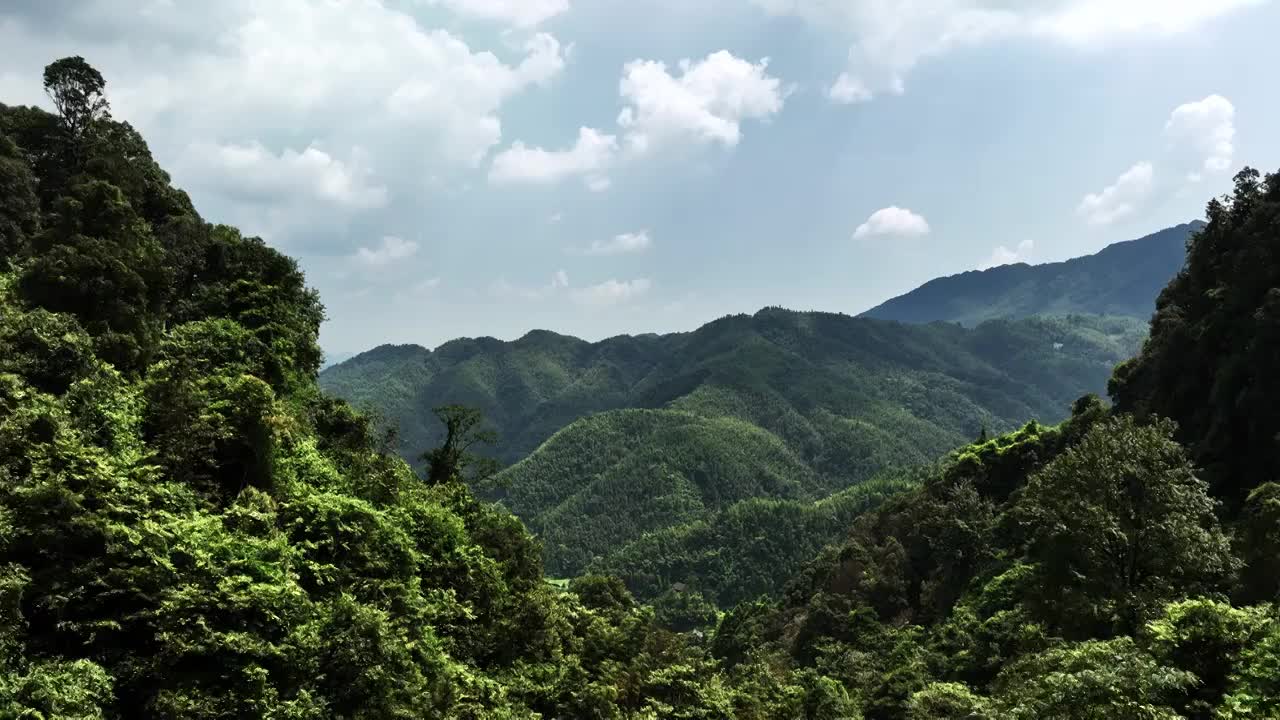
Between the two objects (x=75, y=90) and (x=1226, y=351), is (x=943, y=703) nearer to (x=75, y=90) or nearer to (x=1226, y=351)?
(x=1226, y=351)

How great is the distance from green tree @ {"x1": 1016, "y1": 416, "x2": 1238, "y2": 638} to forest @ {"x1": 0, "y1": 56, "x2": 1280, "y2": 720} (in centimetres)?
12

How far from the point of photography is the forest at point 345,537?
15.7 metres

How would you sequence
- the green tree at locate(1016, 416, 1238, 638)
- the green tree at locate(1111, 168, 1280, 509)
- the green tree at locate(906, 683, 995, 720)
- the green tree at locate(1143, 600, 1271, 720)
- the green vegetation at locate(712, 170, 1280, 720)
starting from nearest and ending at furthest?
1. the green tree at locate(1143, 600, 1271, 720)
2. the green vegetation at locate(712, 170, 1280, 720)
3. the green tree at locate(1016, 416, 1238, 638)
4. the green tree at locate(906, 683, 995, 720)
5. the green tree at locate(1111, 168, 1280, 509)

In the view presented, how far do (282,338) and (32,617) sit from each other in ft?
77.2

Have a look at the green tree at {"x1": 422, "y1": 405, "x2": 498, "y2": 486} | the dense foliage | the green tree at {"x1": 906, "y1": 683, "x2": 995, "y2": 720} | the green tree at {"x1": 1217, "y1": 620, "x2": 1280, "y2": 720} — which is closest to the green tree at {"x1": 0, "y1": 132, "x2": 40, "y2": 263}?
the dense foliage

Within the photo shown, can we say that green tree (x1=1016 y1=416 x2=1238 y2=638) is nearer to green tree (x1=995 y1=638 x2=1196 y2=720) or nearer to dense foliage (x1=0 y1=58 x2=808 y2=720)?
green tree (x1=995 y1=638 x2=1196 y2=720)

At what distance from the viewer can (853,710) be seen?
41031 mm

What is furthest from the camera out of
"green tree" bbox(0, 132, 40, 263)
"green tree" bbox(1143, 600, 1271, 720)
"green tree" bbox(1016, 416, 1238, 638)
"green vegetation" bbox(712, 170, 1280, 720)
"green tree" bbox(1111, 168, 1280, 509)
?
"green tree" bbox(1111, 168, 1280, 509)

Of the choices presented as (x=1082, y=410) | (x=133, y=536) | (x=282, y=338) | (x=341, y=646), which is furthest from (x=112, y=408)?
(x=1082, y=410)

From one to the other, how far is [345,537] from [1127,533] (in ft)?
105

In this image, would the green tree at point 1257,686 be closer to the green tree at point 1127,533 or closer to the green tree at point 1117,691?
the green tree at point 1117,691

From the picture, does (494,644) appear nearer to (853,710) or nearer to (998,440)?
(853,710)

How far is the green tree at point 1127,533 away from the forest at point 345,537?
0.12m

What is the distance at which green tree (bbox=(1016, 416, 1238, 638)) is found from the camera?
29.0 metres
